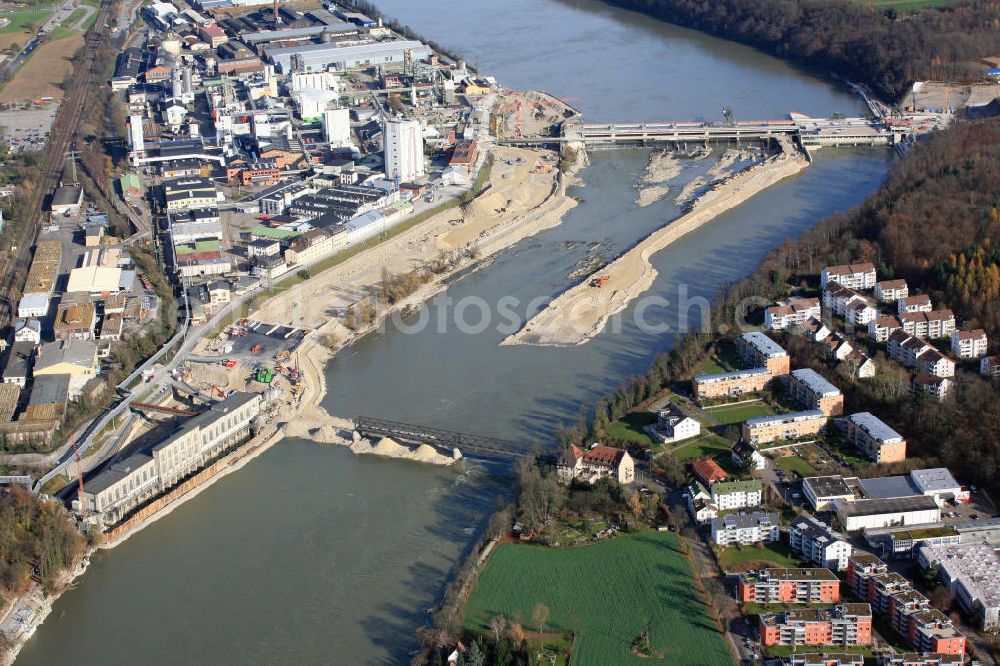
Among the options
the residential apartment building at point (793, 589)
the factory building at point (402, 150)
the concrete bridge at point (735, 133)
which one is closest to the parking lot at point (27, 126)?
the factory building at point (402, 150)

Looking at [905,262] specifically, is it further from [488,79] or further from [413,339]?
[488,79]

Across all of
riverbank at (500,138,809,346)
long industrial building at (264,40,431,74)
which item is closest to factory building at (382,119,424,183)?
riverbank at (500,138,809,346)

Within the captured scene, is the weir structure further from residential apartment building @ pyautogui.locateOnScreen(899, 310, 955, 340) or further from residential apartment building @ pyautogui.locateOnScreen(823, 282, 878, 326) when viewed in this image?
residential apartment building @ pyautogui.locateOnScreen(899, 310, 955, 340)

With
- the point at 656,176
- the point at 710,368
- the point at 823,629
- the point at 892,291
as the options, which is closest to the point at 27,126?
the point at 656,176

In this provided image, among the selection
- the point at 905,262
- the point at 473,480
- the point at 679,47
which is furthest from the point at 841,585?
the point at 679,47

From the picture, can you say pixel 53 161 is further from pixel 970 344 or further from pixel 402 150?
pixel 970 344

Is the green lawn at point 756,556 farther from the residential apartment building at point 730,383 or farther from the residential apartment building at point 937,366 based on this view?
the residential apartment building at point 937,366
